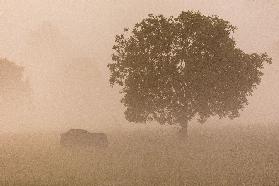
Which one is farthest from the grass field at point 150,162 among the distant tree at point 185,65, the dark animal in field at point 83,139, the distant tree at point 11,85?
the distant tree at point 11,85

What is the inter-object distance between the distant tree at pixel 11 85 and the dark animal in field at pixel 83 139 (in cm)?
4522

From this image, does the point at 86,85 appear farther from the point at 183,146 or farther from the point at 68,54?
the point at 183,146

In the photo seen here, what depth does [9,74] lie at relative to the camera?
267 ft

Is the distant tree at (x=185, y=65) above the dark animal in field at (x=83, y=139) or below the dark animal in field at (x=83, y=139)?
above

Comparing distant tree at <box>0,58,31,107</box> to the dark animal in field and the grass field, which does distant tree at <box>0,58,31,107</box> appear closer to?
the grass field

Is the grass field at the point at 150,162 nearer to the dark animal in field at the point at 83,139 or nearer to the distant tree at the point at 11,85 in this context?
the dark animal in field at the point at 83,139

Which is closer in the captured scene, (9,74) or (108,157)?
(108,157)

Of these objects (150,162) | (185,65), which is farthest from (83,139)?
(185,65)

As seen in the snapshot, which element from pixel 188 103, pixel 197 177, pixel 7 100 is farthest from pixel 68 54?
pixel 197 177

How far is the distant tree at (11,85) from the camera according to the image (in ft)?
265

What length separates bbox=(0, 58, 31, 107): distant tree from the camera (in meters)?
80.6

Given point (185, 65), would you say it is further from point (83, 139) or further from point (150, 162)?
point (150, 162)

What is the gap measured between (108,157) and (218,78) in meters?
12.2

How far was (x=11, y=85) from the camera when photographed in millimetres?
82688
